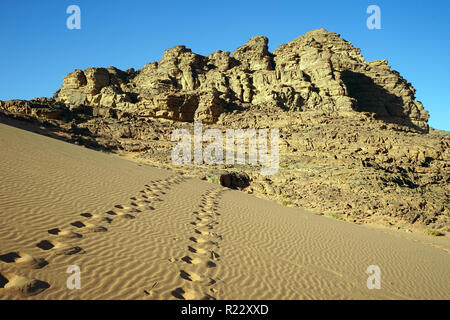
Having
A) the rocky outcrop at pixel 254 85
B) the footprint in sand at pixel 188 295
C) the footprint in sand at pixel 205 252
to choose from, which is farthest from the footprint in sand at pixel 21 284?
the rocky outcrop at pixel 254 85

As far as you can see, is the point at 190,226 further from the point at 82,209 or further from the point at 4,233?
the point at 4,233

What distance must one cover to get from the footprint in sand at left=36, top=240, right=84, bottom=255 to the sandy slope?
13 mm

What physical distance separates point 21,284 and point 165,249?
216 cm

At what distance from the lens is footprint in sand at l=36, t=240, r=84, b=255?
370 centimetres

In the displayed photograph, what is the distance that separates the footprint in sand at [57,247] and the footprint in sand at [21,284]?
68 centimetres

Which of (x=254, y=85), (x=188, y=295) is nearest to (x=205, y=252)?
(x=188, y=295)

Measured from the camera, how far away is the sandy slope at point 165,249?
11.2ft

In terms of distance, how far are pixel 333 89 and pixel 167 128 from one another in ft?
90.1

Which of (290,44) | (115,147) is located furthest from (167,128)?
(290,44)

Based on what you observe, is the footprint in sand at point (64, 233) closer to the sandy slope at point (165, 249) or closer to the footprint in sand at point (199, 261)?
the sandy slope at point (165, 249)

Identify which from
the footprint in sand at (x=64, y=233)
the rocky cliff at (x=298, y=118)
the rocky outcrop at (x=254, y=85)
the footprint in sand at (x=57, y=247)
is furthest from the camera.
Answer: the rocky outcrop at (x=254, y=85)

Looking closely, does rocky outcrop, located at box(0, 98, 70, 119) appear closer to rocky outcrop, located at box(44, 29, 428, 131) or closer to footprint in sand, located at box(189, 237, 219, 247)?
rocky outcrop, located at box(44, 29, 428, 131)

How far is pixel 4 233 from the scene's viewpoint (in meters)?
3.77

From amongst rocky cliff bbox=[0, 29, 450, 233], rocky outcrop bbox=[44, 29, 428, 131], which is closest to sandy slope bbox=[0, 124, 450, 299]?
rocky cliff bbox=[0, 29, 450, 233]
